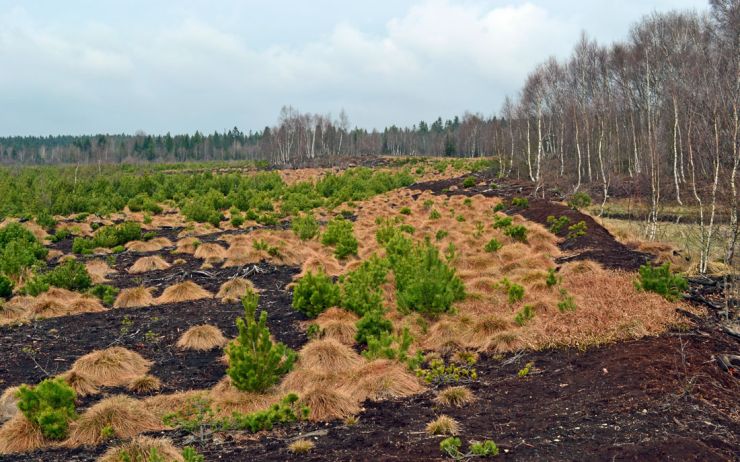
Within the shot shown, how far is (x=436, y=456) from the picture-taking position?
16.2 ft

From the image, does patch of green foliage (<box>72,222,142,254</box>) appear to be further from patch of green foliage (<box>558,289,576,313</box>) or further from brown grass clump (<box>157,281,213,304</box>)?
patch of green foliage (<box>558,289,576,313</box>)

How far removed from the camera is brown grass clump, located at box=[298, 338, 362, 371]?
817cm

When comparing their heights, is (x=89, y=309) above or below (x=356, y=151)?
below

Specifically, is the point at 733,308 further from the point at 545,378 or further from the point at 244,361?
the point at 244,361

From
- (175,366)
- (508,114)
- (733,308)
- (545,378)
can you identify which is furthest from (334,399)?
(508,114)

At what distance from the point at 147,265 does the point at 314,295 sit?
749 centimetres

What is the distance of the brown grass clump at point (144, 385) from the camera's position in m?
7.64

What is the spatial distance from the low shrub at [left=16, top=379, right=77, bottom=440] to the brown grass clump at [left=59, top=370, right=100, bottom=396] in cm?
155

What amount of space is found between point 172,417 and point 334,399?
1.85 metres

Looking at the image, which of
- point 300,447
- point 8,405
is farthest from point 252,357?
point 8,405

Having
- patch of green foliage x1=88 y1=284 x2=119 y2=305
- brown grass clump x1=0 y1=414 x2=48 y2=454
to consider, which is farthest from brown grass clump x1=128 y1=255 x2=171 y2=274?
brown grass clump x1=0 y1=414 x2=48 y2=454

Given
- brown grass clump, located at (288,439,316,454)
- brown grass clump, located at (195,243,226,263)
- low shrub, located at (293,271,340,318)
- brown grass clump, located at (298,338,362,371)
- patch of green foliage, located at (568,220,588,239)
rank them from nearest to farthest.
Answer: brown grass clump, located at (288,439,316,454)
brown grass clump, located at (298,338,362,371)
low shrub, located at (293,271,340,318)
brown grass clump, located at (195,243,226,263)
patch of green foliage, located at (568,220,588,239)

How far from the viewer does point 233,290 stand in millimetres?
12867

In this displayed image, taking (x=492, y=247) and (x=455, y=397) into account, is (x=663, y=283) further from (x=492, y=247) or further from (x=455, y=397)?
(x=492, y=247)
